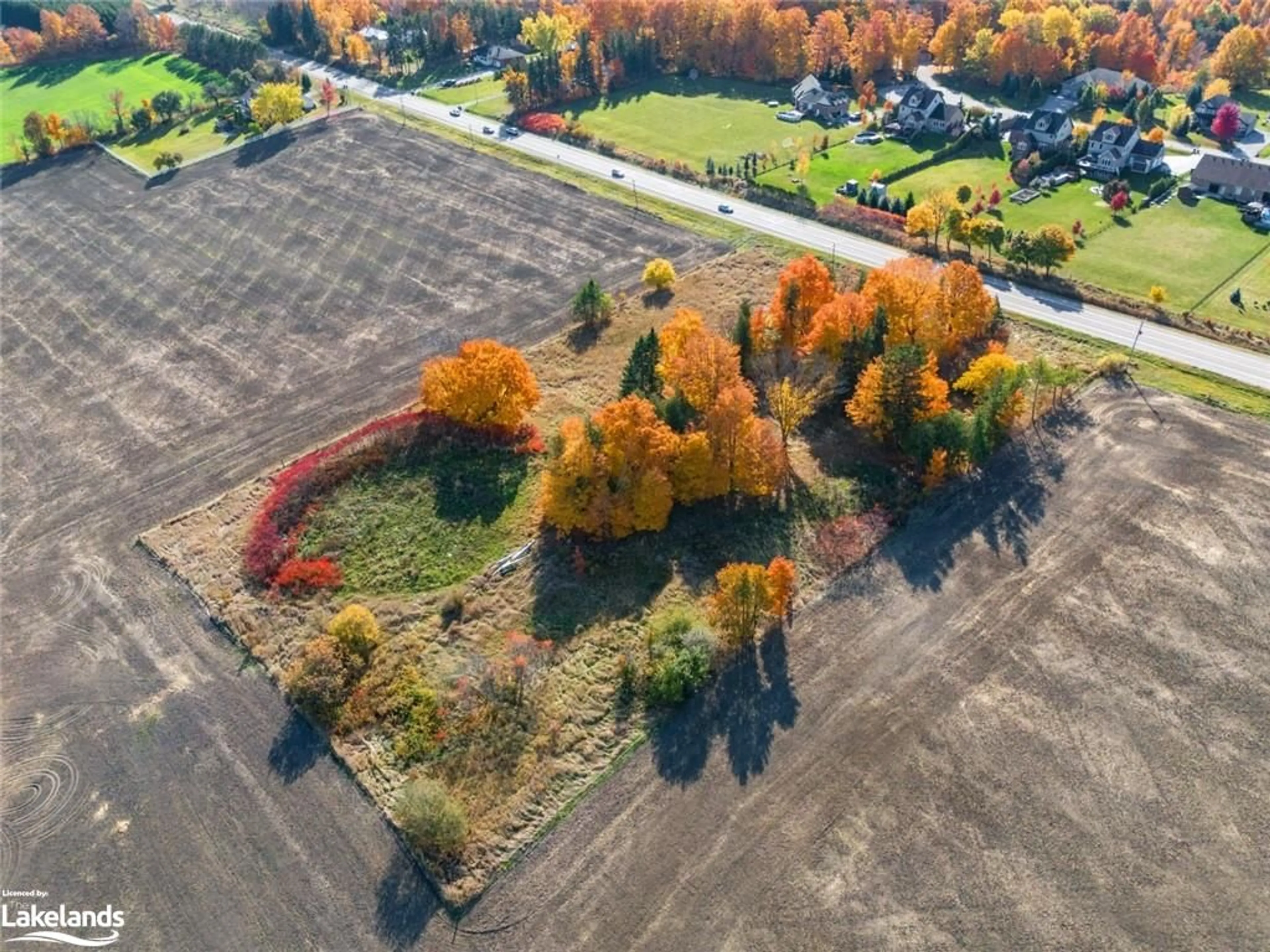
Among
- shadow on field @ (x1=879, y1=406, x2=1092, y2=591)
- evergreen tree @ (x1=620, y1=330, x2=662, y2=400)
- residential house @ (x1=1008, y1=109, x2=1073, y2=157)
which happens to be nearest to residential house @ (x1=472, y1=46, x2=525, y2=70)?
residential house @ (x1=1008, y1=109, x2=1073, y2=157)

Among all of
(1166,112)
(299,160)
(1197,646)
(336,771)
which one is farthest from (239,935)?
(1166,112)

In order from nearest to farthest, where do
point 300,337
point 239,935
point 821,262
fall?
point 239,935 → point 300,337 → point 821,262

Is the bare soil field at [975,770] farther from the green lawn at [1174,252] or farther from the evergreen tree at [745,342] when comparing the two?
the green lawn at [1174,252]

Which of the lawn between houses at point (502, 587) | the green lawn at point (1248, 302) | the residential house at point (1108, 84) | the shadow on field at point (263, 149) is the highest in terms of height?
the residential house at point (1108, 84)

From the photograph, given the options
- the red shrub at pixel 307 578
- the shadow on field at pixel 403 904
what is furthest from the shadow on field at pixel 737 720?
the red shrub at pixel 307 578

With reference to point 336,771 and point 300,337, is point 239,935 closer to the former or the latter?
point 336,771


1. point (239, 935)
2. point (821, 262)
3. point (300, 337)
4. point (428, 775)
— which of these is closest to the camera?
point (239, 935)

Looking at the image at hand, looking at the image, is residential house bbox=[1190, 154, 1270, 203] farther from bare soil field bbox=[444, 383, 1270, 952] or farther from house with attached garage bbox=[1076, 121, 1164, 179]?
bare soil field bbox=[444, 383, 1270, 952]
